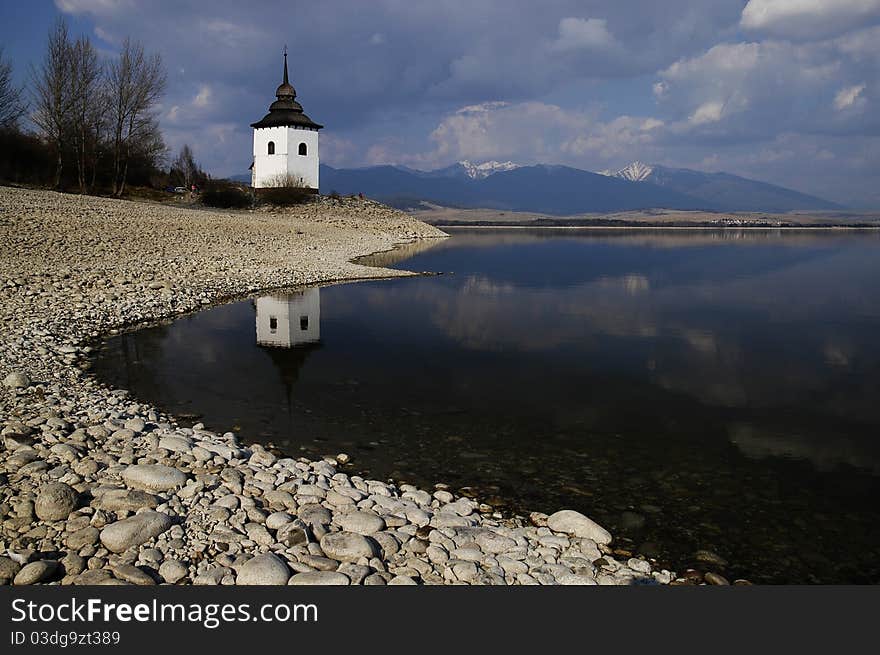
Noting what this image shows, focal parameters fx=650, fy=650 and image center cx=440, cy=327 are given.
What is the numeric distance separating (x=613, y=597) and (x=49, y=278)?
1946 centimetres

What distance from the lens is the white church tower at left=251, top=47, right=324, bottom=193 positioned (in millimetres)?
73062

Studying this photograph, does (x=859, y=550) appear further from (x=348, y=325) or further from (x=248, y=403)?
(x=348, y=325)

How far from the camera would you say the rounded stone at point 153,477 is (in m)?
6.88

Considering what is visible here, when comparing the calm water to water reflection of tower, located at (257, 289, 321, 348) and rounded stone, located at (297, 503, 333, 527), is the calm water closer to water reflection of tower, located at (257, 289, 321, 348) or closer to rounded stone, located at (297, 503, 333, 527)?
water reflection of tower, located at (257, 289, 321, 348)

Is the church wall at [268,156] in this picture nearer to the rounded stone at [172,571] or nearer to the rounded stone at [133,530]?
the rounded stone at [133,530]

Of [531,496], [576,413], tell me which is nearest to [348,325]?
[576,413]

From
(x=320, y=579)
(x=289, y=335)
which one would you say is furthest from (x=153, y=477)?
(x=289, y=335)

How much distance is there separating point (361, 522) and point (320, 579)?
1.07 meters

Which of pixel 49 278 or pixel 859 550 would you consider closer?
pixel 859 550

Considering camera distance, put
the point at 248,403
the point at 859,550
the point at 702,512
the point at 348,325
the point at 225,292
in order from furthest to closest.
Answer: the point at 225,292
the point at 348,325
the point at 248,403
the point at 702,512
the point at 859,550

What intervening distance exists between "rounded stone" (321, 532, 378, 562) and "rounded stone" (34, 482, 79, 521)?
2.48 m

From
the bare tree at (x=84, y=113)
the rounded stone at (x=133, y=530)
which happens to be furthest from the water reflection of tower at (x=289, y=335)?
the bare tree at (x=84, y=113)

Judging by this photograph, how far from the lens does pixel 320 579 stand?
5402mm

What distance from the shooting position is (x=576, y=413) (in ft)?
35.7
